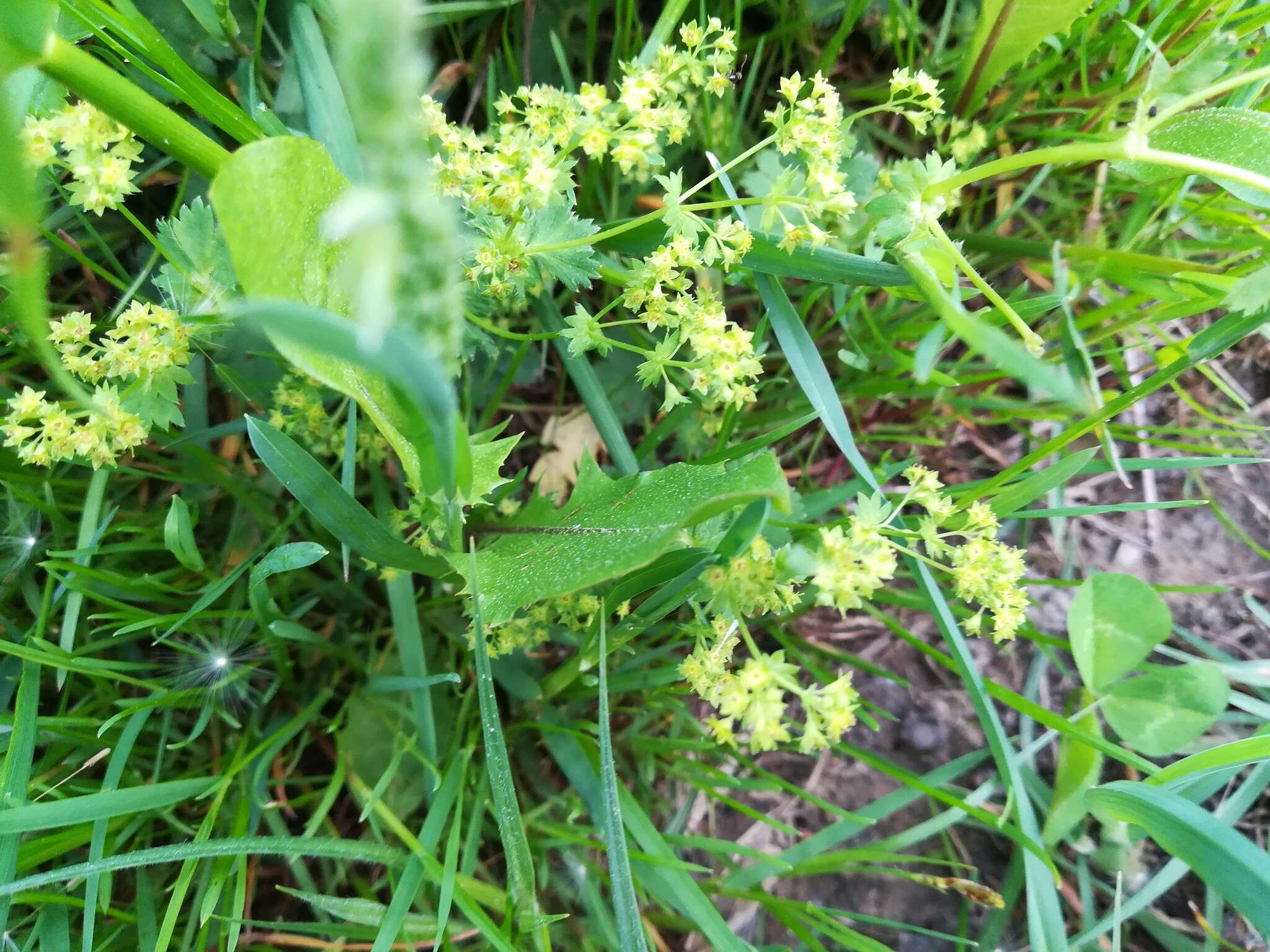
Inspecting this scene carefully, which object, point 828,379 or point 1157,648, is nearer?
point 828,379

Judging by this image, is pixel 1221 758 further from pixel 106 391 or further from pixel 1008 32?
pixel 106 391

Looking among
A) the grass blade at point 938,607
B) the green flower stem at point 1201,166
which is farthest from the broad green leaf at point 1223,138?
the grass blade at point 938,607

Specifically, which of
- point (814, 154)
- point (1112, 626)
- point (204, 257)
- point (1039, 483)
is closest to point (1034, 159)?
point (814, 154)

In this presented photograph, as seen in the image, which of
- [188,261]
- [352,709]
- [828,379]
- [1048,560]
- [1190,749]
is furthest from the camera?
[1048,560]

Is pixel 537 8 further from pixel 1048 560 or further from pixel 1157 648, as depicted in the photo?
pixel 1157 648

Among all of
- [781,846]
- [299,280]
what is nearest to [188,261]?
[299,280]

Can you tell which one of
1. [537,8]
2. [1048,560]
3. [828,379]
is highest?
[537,8]
